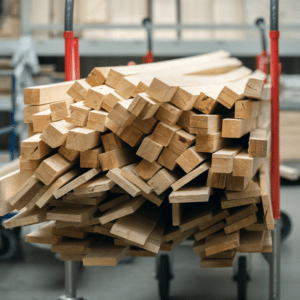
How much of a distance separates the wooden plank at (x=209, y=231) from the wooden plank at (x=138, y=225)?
165 mm

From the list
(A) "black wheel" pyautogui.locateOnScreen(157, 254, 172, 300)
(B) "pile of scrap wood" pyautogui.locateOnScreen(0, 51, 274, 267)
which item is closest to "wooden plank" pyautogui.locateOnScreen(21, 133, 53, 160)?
(B) "pile of scrap wood" pyautogui.locateOnScreen(0, 51, 274, 267)

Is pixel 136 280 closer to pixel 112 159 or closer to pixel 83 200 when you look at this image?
pixel 83 200

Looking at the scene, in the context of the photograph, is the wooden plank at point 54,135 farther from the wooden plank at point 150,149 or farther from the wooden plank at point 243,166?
the wooden plank at point 243,166

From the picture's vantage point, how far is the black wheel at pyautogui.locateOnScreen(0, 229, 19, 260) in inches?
134

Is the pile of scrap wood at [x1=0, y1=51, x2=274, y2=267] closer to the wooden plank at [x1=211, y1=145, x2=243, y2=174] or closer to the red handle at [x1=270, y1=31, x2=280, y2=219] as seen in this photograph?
the wooden plank at [x1=211, y1=145, x2=243, y2=174]

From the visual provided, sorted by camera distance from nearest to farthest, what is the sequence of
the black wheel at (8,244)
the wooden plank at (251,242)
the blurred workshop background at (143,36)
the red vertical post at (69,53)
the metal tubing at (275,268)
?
the wooden plank at (251,242) < the metal tubing at (275,268) < the red vertical post at (69,53) < the black wheel at (8,244) < the blurred workshop background at (143,36)

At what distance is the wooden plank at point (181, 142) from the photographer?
152cm

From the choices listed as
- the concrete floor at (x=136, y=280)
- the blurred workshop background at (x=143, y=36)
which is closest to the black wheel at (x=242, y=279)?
the concrete floor at (x=136, y=280)

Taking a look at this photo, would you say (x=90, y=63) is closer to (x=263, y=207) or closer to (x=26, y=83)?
(x=26, y=83)

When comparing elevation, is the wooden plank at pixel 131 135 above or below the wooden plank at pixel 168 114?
below

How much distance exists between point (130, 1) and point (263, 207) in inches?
176

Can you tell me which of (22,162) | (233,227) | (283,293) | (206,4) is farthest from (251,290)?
(206,4)

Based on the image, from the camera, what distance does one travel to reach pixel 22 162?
5.22 ft

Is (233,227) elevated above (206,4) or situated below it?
below
